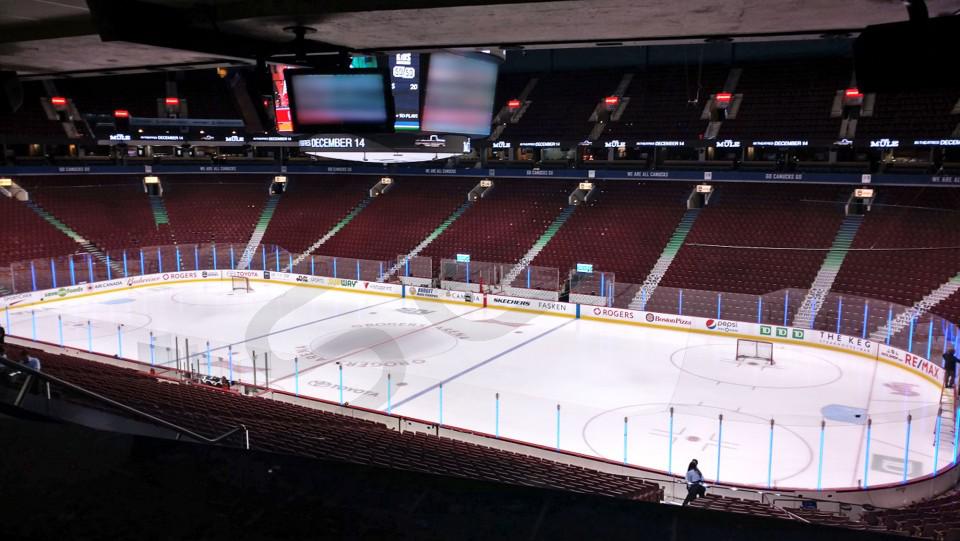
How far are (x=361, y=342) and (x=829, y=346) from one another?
13491 mm

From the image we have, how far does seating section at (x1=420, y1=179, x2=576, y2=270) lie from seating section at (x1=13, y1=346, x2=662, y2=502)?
16.2 metres

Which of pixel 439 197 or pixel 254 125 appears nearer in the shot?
pixel 254 125

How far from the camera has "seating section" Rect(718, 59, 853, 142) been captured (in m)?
27.8

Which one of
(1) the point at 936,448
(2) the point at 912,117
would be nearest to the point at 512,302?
(1) the point at 936,448

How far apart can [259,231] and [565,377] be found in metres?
22.7

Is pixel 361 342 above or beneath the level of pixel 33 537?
beneath

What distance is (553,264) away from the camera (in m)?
27.4

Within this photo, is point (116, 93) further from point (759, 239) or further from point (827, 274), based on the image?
point (827, 274)

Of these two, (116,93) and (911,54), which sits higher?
(116,93)

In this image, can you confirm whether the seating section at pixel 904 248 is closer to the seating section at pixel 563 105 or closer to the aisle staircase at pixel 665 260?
the aisle staircase at pixel 665 260

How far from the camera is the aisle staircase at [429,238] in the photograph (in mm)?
28141

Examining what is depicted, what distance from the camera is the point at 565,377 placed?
1667 cm

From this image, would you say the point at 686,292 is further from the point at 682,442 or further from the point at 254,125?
the point at 254,125

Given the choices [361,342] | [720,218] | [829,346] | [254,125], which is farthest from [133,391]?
[720,218]
